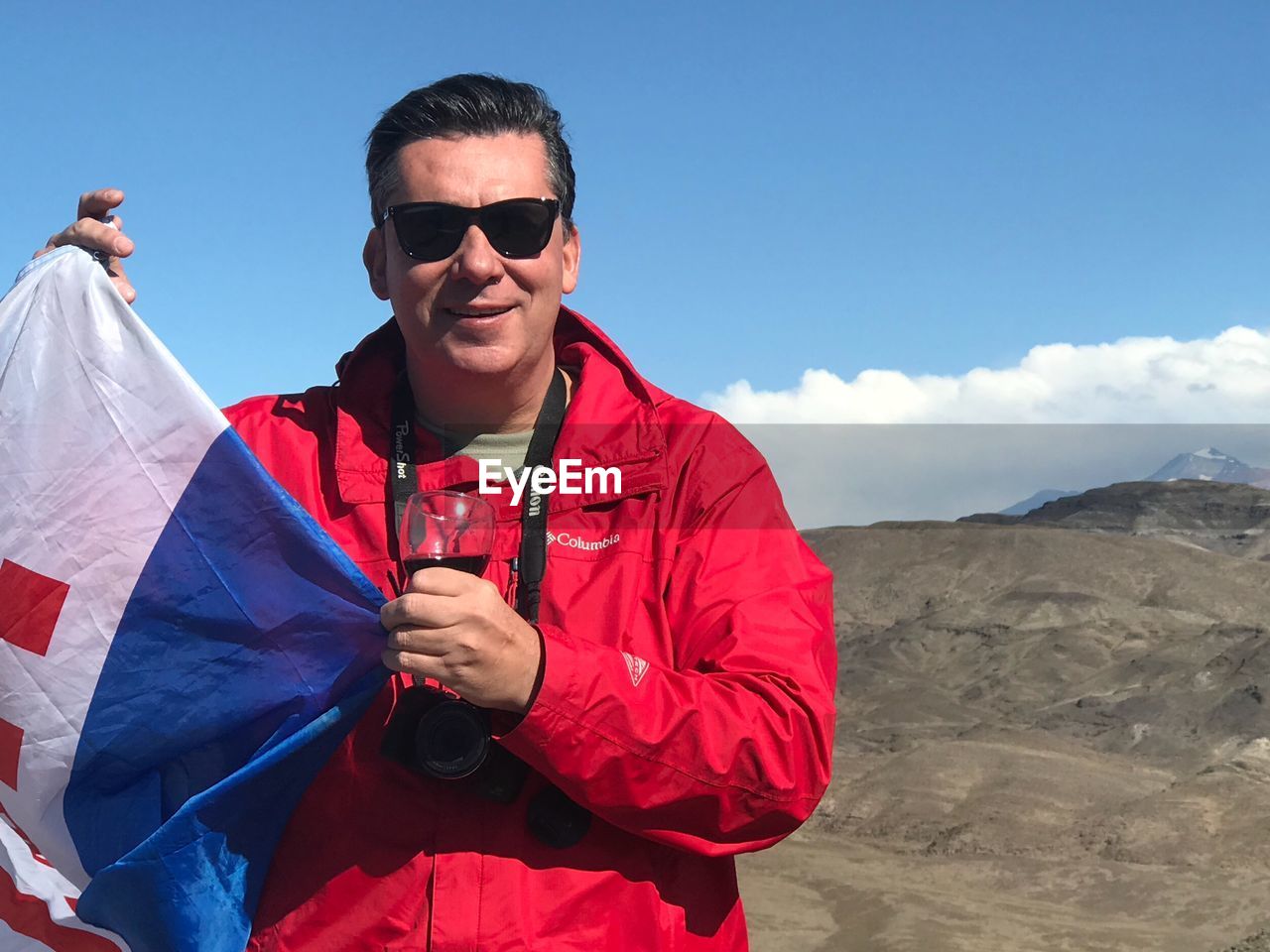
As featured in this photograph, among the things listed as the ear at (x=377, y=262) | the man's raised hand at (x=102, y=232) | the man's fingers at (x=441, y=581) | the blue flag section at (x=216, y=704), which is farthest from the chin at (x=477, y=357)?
the man's raised hand at (x=102, y=232)

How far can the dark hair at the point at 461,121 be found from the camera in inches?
100

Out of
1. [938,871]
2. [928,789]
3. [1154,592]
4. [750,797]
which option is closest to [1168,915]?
[938,871]

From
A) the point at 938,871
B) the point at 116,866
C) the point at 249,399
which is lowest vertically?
the point at 938,871

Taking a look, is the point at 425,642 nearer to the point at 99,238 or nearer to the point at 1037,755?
the point at 99,238

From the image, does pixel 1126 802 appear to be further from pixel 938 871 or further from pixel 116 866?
pixel 116 866

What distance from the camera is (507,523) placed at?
7.96 feet

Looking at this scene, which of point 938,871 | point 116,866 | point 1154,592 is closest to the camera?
point 116,866

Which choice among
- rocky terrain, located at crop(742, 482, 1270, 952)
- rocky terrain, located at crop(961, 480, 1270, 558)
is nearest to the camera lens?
rocky terrain, located at crop(742, 482, 1270, 952)

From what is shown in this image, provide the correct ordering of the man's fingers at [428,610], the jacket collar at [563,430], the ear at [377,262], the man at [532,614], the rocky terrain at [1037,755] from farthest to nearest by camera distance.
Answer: the rocky terrain at [1037,755]
the ear at [377,262]
the jacket collar at [563,430]
the man at [532,614]
the man's fingers at [428,610]

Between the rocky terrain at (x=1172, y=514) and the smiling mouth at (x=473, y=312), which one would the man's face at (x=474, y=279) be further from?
the rocky terrain at (x=1172, y=514)

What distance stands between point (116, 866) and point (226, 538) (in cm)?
62

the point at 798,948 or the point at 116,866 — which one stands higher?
the point at 116,866

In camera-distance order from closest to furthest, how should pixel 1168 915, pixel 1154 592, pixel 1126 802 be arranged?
pixel 1168 915
pixel 1126 802
pixel 1154 592

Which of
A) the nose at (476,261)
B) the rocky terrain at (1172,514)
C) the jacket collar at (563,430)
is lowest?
the rocky terrain at (1172,514)
